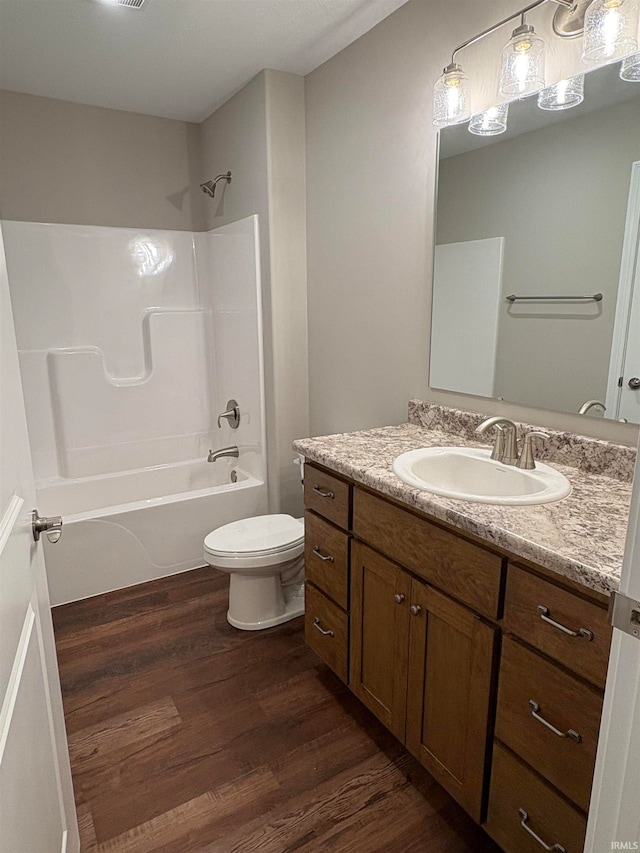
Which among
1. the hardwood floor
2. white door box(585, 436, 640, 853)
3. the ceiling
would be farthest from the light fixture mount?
the hardwood floor

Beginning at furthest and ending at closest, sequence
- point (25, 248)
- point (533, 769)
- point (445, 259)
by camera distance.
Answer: point (25, 248), point (445, 259), point (533, 769)

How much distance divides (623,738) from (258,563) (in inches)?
63.4

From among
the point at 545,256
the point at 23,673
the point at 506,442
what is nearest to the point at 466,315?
the point at 545,256

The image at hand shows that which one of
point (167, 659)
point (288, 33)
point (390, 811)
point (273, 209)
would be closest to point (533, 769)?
point (390, 811)

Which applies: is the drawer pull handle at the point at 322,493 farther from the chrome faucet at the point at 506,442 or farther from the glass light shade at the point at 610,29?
the glass light shade at the point at 610,29

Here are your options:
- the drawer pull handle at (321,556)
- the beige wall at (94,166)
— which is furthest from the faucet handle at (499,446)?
the beige wall at (94,166)

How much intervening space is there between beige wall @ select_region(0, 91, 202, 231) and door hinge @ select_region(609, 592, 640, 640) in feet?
10.7

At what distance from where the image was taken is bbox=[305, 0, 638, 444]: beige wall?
1.76 m

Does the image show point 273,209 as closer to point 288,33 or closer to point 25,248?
point 288,33

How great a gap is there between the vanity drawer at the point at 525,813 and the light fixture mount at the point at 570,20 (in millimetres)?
1843

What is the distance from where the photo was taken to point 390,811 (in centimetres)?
151

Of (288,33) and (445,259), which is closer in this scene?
(445,259)

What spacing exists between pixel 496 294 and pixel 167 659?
1.89m

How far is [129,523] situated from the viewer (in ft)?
8.76
